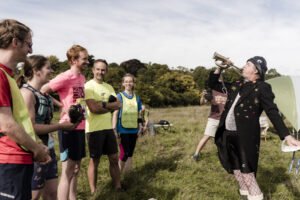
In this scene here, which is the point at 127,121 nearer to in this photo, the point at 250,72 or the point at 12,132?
the point at 250,72

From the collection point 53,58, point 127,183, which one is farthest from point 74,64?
point 53,58

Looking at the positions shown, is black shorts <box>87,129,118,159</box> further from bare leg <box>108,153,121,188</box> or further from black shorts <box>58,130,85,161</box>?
black shorts <box>58,130,85,161</box>

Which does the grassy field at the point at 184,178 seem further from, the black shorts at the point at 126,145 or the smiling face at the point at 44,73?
the smiling face at the point at 44,73

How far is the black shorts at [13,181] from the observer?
2.35m

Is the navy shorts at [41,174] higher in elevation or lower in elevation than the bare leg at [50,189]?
higher

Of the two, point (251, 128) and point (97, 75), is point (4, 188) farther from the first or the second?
point (251, 128)

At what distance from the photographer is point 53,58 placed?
1038 inches

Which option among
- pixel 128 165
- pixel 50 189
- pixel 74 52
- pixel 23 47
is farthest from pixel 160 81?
pixel 23 47

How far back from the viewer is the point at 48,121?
3.53m

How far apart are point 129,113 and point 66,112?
1892 millimetres

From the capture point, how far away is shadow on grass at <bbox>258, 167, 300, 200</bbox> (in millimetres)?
5497

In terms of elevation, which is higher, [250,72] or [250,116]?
[250,72]

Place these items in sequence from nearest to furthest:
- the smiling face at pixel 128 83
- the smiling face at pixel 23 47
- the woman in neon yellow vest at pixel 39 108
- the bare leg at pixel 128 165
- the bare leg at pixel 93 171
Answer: the smiling face at pixel 23 47 → the woman in neon yellow vest at pixel 39 108 → the bare leg at pixel 93 171 → the smiling face at pixel 128 83 → the bare leg at pixel 128 165

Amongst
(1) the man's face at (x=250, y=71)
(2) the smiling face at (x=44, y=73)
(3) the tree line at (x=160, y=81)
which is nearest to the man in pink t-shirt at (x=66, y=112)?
(2) the smiling face at (x=44, y=73)
